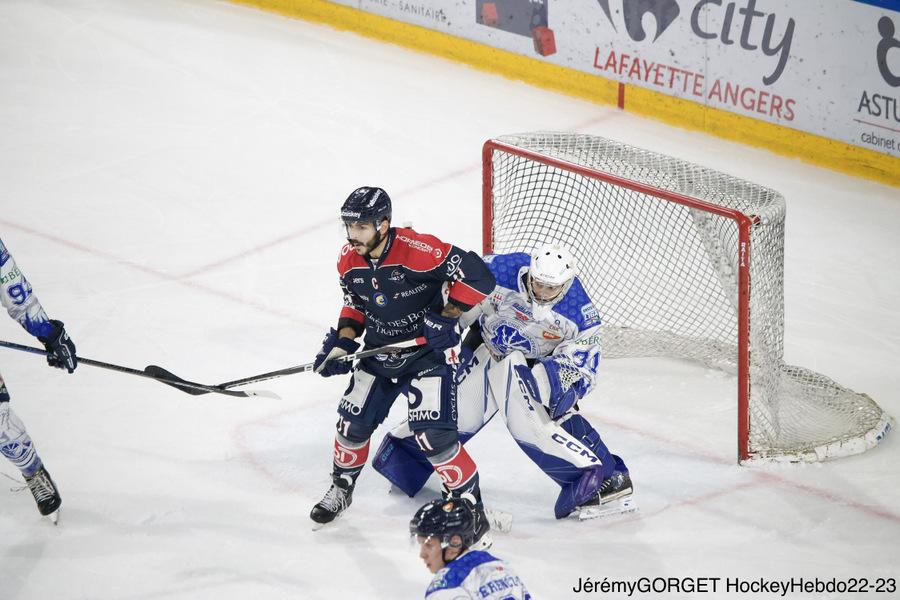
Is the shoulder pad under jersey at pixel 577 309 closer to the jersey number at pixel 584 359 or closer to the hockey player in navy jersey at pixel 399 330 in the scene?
the jersey number at pixel 584 359

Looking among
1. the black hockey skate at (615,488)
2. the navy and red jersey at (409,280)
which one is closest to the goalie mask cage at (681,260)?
the black hockey skate at (615,488)

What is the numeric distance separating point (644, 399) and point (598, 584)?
4.16ft

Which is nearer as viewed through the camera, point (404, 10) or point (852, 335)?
point (852, 335)

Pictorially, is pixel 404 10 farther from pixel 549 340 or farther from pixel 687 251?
pixel 549 340

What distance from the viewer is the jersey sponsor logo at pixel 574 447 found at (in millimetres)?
4465

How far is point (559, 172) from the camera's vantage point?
17.5 ft

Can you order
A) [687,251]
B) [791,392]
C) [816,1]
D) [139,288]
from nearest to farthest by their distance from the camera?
[791,392] < [687,251] < [139,288] < [816,1]

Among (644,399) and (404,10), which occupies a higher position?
(404,10)

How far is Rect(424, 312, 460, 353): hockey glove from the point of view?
4.25 m

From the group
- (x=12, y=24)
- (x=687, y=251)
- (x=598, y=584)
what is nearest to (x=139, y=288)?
(x=687, y=251)

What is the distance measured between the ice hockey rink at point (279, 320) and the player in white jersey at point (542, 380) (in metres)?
0.14

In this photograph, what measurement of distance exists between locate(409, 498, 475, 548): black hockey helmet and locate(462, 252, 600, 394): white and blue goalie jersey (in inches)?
52.7

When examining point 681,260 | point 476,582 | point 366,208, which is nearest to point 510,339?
point 366,208

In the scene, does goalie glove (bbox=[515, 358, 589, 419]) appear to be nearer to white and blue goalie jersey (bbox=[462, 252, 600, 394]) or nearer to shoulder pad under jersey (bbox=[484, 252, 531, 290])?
white and blue goalie jersey (bbox=[462, 252, 600, 394])
